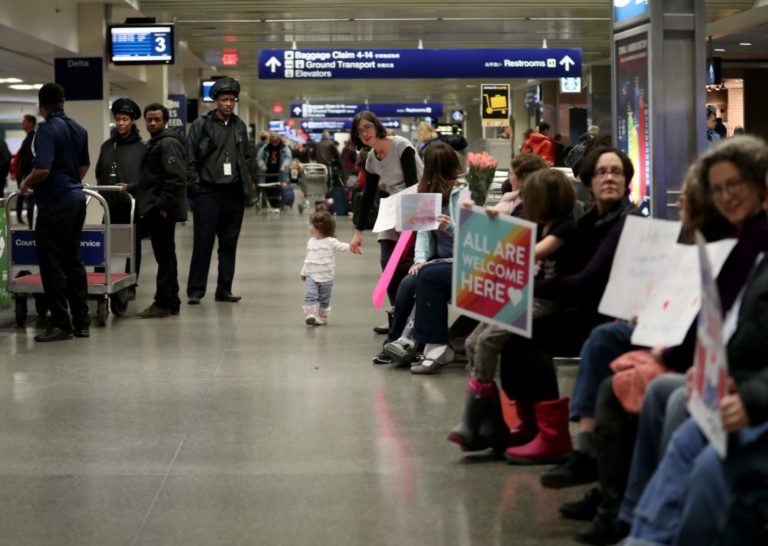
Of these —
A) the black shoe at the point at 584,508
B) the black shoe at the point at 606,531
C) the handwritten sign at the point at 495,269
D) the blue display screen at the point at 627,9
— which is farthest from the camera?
the blue display screen at the point at 627,9

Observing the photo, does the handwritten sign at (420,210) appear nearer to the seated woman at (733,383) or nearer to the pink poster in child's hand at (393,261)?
the pink poster in child's hand at (393,261)

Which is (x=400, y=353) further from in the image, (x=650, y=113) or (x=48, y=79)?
(x=48, y=79)

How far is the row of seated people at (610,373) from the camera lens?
3.32m

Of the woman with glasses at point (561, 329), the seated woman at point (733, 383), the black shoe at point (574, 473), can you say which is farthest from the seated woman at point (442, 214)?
the seated woman at point (733, 383)

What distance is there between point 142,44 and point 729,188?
15.6m

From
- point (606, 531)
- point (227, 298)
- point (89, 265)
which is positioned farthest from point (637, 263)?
point (227, 298)

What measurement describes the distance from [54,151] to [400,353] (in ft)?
9.48

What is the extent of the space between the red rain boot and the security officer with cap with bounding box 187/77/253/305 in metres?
6.26

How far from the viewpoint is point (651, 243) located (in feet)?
14.5

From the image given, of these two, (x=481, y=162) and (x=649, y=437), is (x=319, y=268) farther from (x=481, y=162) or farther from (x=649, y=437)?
(x=649, y=437)

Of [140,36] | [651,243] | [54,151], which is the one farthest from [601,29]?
[651,243]

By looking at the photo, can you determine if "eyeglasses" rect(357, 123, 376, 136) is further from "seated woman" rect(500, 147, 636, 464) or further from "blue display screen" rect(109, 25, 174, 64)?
→ "blue display screen" rect(109, 25, 174, 64)

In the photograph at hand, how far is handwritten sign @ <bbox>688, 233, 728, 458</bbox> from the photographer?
3100mm

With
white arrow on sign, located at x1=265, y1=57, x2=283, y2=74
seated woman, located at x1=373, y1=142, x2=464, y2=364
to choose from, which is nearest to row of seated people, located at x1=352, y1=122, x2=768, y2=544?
seated woman, located at x1=373, y1=142, x2=464, y2=364
